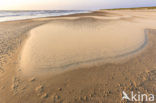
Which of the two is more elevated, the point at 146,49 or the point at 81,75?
the point at 146,49

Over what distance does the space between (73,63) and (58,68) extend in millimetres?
799

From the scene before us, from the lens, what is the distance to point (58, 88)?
9.30 ft

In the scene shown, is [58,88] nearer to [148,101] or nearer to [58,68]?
[58,68]

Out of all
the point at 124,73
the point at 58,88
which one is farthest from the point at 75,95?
the point at 124,73

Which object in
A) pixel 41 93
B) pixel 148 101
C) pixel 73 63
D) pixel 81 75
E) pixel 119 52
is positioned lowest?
pixel 148 101

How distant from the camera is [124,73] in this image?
11.0 ft

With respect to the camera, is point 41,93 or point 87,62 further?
point 87,62

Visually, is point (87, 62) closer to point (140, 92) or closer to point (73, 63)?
point (73, 63)

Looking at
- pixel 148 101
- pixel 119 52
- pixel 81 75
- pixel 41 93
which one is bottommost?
pixel 148 101

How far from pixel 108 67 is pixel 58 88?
249 cm

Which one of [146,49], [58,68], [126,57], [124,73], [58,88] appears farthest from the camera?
[146,49]

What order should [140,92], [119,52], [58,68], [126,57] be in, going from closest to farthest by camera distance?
[140,92], [58,68], [126,57], [119,52]

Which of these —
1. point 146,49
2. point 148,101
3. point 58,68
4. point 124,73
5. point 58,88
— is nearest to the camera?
point 148,101

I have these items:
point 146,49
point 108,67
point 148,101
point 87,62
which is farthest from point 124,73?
point 146,49
